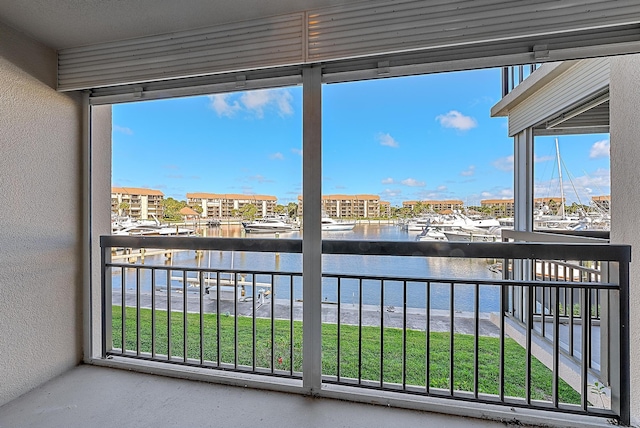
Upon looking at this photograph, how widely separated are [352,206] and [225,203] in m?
0.95

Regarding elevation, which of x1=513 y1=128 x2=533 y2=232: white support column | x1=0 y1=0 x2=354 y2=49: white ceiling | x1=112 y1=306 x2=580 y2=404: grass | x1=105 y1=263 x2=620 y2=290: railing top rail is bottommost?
x1=112 y1=306 x2=580 y2=404: grass

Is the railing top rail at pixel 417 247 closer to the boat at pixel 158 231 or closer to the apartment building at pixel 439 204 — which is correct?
the boat at pixel 158 231

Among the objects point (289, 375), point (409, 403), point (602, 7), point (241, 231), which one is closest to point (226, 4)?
point (241, 231)

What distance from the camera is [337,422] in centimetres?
160

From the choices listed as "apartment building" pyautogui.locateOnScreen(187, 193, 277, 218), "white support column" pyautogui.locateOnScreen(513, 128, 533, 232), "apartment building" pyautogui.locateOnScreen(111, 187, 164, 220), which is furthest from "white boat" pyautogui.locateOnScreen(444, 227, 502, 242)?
"apartment building" pyautogui.locateOnScreen(111, 187, 164, 220)

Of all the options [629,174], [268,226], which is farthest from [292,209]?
[629,174]

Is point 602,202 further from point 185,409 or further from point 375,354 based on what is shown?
point 185,409

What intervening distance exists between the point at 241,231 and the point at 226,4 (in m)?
1.37

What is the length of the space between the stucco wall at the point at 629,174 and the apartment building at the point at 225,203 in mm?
2094

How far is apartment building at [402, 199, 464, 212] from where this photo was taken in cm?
198

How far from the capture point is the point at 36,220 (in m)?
1.94

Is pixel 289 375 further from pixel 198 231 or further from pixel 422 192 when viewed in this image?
pixel 422 192

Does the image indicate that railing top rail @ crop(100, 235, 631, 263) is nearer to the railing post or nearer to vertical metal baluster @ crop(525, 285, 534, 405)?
the railing post

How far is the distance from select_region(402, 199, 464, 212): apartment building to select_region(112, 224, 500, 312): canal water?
196 millimetres
